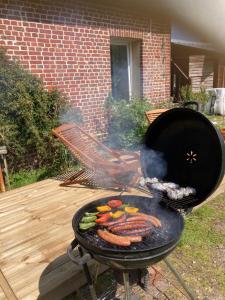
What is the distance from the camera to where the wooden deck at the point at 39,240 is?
2.21 metres

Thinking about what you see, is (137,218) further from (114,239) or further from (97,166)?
(97,166)

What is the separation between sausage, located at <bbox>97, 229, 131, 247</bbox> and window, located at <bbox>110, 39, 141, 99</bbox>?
17.9 ft

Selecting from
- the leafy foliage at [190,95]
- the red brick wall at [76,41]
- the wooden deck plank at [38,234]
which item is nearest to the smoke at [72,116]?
the red brick wall at [76,41]

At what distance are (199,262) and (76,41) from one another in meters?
4.70

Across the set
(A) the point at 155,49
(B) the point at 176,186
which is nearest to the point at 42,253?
(B) the point at 176,186

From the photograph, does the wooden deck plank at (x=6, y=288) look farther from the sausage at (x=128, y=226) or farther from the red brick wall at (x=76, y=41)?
the red brick wall at (x=76, y=41)

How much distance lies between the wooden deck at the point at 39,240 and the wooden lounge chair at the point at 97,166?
19 centimetres

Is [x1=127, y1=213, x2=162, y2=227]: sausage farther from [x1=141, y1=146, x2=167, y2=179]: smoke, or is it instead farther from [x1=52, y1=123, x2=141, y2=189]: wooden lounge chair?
[x1=52, y1=123, x2=141, y2=189]: wooden lounge chair

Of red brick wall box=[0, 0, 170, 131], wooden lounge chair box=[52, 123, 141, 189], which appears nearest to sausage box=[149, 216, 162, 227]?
wooden lounge chair box=[52, 123, 141, 189]

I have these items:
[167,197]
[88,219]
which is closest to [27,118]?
[88,219]

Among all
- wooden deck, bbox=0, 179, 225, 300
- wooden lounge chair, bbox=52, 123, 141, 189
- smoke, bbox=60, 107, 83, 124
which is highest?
smoke, bbox=60, 107, 83, 124

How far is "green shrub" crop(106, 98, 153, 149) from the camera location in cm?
614

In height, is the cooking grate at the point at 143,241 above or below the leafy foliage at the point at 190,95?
below

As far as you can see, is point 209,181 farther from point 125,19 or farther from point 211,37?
point 125,19
